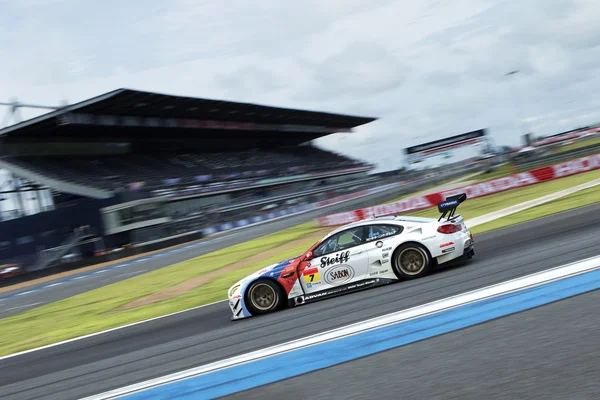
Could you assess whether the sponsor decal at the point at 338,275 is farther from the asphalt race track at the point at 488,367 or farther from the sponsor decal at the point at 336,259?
the asphalt race track at the point at 488,367

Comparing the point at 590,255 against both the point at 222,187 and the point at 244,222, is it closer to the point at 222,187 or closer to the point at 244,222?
the point at 244,222

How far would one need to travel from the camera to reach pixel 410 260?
893cm

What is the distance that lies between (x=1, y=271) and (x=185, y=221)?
33.9ft

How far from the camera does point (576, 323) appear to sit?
4.89 meters

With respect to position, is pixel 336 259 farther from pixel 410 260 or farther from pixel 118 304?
pixel 118 304

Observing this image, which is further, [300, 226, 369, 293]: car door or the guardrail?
the guardrail

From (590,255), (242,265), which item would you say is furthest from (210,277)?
(590,255)

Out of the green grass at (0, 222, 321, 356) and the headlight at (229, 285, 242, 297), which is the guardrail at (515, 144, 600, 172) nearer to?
the green grass at (0, 222, 321, 356)

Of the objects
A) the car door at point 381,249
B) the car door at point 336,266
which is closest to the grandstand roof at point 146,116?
the car door at point 336,266

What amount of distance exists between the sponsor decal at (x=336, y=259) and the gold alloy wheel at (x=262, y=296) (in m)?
0.92

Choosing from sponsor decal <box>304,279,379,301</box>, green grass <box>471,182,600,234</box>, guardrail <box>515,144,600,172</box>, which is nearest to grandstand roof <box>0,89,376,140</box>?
guardrail <box>515,144,600,172</box>

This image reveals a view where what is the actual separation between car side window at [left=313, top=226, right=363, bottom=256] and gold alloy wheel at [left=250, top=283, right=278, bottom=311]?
923 millimetres

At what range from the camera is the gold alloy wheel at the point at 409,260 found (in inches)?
350

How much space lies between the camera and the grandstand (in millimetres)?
38562
